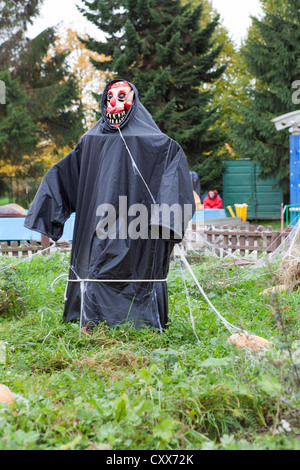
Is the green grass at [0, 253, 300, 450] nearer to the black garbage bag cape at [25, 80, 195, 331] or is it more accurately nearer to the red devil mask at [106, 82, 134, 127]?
the black garbage bag cape at [25, 80, 195, 331]

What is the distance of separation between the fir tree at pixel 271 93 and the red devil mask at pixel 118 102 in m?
14.1

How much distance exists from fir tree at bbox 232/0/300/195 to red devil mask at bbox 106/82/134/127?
14.1 metres

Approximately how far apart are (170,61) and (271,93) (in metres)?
4.10

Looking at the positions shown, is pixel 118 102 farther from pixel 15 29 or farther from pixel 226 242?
pixel 15 29

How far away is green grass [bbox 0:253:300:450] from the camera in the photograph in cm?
219

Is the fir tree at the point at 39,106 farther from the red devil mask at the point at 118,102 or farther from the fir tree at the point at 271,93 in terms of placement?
the red devil mask at the point at 118,102

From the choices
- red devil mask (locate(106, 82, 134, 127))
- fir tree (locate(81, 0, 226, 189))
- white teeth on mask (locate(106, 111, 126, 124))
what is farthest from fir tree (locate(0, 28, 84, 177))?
white teeth on mask (locate(106, 111, 126, 124))

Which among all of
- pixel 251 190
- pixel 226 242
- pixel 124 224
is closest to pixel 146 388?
pixel 124 224

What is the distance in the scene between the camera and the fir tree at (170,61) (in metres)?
18.1

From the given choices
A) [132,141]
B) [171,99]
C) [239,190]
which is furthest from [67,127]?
[132,141]

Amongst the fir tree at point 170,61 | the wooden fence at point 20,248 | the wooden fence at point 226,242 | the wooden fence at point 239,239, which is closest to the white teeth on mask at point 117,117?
the wooden fence at point 239,239

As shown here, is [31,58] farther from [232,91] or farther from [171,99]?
[232,91]
